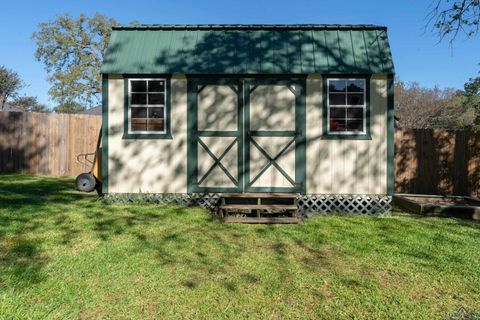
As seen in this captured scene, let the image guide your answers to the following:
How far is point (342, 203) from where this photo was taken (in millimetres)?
8109

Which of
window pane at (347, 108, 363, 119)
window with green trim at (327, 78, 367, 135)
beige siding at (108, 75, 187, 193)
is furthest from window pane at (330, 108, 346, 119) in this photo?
beige siding at (108, 75, 187, 193)

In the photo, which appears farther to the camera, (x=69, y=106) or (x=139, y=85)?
(x=69, y=106)

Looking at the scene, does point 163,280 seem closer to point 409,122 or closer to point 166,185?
point 166,185

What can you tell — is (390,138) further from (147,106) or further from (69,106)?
(69,106)

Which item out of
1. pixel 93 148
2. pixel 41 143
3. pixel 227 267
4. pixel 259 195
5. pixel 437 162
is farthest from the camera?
pixel 93 148

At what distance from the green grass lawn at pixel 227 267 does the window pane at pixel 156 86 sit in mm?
3068

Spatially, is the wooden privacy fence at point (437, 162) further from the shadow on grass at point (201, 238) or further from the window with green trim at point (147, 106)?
the window with green trim at point (147, 106)

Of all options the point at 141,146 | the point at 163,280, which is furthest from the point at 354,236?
the point at 141,146

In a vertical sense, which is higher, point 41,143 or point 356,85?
point 356,85

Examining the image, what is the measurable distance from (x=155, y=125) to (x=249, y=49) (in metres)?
2.98

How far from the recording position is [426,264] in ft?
15.2

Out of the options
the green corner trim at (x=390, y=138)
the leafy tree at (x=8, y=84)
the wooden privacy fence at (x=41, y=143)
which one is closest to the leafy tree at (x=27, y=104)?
the leafy tree at (x=8, y=84)

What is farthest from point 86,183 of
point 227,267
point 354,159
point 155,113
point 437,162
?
point 437,162

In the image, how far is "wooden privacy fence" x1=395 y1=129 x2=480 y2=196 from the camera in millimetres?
11531
